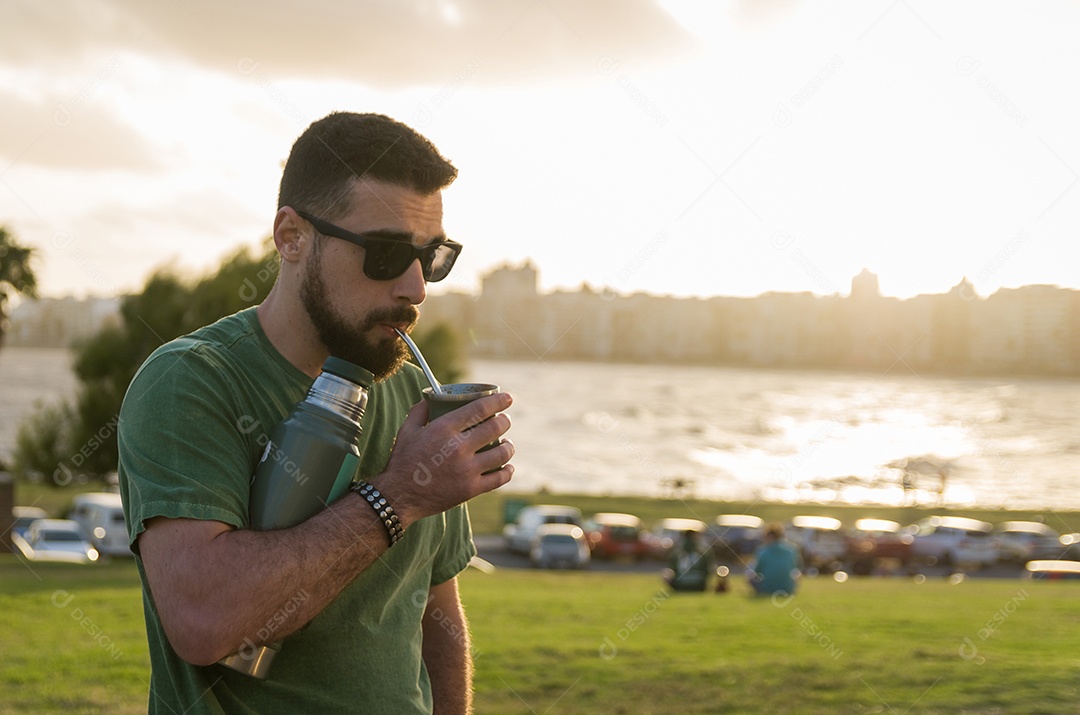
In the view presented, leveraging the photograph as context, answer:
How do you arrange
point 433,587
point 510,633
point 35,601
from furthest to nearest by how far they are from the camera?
point 35,601, point 510,633, point 433,587

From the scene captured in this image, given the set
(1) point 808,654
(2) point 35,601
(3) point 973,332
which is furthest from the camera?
(3) point 973,332

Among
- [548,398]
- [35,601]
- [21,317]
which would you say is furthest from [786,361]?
[35,601]

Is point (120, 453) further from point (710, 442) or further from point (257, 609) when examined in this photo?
point (710, 442)

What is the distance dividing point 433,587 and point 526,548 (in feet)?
102

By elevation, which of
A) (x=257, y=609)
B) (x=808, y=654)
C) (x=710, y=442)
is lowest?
(x=710, y=442)

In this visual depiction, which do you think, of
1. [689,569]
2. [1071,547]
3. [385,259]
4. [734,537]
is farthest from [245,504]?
[1071,547]

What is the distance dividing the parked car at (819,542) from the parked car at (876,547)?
0.36 meters

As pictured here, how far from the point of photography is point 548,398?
151 m

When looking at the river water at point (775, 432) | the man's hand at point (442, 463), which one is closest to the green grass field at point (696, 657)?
the man's hand at point (442, 463)

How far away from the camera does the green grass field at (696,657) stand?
6930mm

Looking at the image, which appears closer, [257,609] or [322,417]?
[257,609]

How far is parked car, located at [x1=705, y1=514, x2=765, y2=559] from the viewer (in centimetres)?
3556

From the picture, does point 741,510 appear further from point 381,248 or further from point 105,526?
point 381,248

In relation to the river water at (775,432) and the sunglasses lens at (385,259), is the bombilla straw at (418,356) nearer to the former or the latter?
the sunglasses lens at (385,259)
